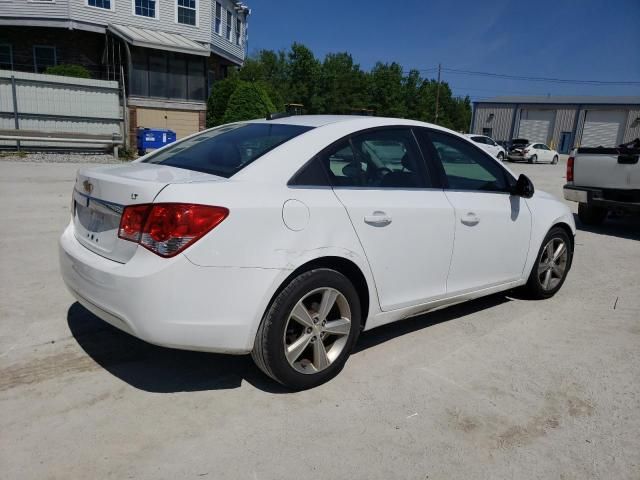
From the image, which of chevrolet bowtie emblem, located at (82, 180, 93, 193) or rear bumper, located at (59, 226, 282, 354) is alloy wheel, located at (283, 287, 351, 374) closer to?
rear bumper, located at (59, 226, 282, 354)

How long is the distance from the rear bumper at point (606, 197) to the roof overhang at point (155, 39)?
18808mm

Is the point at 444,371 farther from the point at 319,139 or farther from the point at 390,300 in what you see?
the point at 319,139

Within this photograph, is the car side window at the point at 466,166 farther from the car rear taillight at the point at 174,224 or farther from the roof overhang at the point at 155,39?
the roof overhang at the point at 155,39

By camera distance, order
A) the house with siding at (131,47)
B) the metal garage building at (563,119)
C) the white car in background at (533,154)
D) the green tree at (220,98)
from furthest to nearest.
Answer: the metal garage building at (563,119) → the white car in background at (533,154) → the green tree at (220,98) → the house with siding at (131,47)

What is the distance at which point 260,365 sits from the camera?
2943 mm

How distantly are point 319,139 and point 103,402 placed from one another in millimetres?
1943

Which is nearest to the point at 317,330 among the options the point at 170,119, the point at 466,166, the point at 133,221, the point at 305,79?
the point at 133,221

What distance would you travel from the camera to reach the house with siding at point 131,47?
74.4 feet

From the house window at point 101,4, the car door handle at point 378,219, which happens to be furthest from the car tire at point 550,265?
the house window at point 101,4

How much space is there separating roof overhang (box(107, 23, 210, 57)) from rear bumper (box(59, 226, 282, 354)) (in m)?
21.6

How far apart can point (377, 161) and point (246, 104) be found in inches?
745

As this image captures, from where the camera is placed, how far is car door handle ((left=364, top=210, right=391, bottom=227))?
10.5 feet

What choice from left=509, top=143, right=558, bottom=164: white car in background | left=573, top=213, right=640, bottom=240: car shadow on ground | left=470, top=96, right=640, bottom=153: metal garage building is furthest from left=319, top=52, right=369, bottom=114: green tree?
left=573, top=213, right=640, bottom=240: car shadow on ground

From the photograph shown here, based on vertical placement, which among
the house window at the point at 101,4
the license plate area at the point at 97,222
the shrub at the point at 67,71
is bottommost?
the license plate area at the point at 97,222
